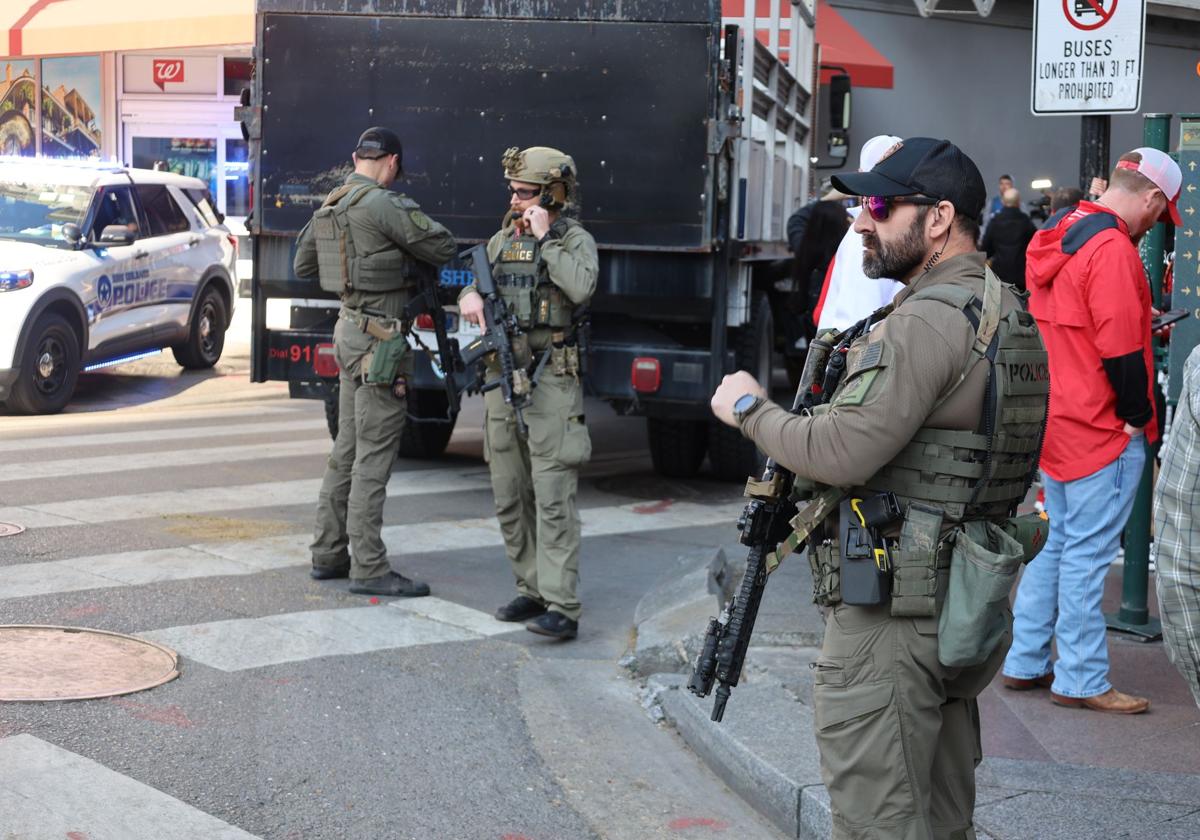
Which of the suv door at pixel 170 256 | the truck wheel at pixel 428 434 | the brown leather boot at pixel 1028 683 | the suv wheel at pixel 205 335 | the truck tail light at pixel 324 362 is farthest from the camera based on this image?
the suv wheel at pixel 205 335

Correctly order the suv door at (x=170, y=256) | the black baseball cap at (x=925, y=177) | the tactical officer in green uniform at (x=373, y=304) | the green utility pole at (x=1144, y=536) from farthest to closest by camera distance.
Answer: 1. the suv door at (x=170, y=256)
2. the tactical officer in green uniform at (x=373, y=304)
3. the green utility pole at (x=1144, y=536)
4. the black baseball cap at (x=925, y=177)

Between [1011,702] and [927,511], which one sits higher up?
[927,511]

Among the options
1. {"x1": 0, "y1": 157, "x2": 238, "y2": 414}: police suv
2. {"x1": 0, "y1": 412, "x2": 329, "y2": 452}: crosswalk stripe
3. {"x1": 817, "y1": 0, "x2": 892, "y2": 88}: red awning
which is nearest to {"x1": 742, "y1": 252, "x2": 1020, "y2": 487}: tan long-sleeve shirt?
{"x1": 0, "y1": 412, "x2": 329, "y2": 452}: crosswalk stripe

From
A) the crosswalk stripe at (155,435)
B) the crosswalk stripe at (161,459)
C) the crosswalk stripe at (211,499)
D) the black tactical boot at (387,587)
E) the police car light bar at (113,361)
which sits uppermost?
the police car light bar at (113,361)

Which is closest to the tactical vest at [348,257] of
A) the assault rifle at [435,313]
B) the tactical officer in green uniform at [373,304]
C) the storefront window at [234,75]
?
the tactical officer in green uniform at [373,304]

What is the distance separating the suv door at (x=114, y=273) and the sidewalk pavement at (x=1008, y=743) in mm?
7698

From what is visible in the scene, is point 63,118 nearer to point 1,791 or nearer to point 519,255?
point 519,255

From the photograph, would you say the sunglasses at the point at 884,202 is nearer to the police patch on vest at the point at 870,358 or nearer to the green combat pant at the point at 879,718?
the police patch on vest at the point at 870,358

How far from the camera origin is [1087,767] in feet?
15.4

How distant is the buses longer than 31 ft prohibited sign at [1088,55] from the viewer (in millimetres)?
5871

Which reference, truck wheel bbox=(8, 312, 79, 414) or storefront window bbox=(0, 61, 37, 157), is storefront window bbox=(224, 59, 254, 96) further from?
truck wheel bbox=(8, 312, 79, 414)

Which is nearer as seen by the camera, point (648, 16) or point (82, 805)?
point (82, 805)

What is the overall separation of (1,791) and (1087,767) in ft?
10.6

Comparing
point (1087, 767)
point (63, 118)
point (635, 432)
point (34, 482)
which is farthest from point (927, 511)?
point (63, 118)
